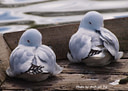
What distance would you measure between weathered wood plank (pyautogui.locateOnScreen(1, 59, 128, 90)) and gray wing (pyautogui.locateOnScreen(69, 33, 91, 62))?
0.10 metres

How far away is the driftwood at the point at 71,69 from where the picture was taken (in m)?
3.23

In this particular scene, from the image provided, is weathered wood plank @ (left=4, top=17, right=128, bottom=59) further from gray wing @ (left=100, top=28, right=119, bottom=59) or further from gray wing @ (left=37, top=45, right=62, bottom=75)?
gray wing @ (left=37, top=45, right=62, bottom=75)

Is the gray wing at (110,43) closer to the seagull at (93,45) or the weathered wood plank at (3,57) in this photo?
the seagull at (93,45)

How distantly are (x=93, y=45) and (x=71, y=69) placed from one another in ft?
0.88

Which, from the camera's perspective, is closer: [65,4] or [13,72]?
[13,72]

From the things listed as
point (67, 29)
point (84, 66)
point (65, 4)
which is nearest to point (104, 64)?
point (84, 66)

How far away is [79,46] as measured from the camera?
11.9ft

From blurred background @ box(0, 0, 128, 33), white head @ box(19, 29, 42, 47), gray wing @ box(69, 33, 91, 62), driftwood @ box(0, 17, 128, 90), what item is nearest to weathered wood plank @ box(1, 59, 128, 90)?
driftwood @ box(0, 17, 128, 90)

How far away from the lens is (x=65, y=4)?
7.68 m

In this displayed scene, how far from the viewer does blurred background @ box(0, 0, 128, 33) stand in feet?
21.7

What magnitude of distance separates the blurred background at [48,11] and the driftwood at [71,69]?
231cm

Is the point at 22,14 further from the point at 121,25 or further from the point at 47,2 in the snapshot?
the point at 121,25

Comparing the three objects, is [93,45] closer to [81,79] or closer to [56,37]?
[81,79]

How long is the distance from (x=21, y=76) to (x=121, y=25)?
1.26 m
